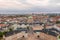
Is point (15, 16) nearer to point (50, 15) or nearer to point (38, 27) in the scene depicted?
point (38, 27)

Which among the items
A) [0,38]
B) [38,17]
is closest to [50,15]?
[38,17]

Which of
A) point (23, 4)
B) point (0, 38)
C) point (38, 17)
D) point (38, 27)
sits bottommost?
point (0, 38)

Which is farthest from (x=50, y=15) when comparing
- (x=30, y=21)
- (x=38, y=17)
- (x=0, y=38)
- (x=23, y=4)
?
(x=0, y=38)

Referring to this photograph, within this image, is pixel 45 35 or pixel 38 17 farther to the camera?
pixel 38 17

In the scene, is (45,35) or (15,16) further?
(15,16)

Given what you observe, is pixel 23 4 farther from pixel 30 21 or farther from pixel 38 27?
pixel 38 27

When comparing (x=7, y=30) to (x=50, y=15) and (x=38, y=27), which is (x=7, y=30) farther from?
(x=50, y=15)

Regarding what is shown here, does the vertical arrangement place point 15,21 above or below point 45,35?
above

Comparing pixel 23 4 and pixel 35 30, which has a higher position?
pixel 23 4
